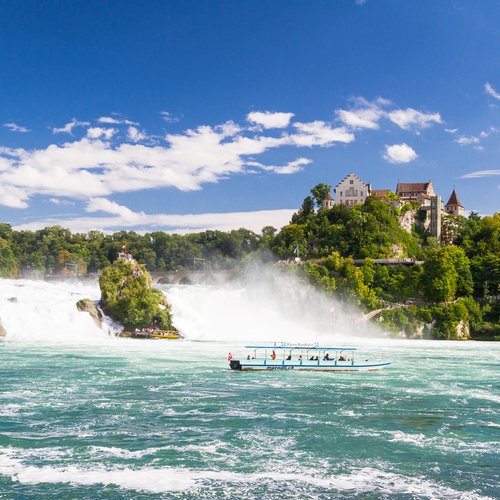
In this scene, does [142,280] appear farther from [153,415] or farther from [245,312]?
[153,415]

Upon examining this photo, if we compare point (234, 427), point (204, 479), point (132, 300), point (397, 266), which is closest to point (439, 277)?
point (397, 266)

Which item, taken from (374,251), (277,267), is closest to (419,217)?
(374,251)

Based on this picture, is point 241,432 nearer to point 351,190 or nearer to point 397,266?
point 397,266

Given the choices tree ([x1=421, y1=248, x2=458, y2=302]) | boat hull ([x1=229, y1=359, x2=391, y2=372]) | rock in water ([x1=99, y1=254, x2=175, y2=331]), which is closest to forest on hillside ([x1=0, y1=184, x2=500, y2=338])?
tree ([x1=421, y1=248, x2=458, y2=302])

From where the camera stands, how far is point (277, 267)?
83250 mm

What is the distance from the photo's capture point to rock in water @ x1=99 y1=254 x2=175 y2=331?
64.3 m

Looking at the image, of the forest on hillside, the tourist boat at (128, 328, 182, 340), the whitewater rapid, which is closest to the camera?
the whitewater rapid

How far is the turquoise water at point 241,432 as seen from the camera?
18922 mm

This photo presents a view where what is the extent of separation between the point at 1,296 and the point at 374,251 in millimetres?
49418

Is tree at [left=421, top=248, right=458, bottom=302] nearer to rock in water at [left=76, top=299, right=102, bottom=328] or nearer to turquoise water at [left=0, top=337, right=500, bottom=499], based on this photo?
turquoise water at [left=0, top=337, right=500, bottom=499]

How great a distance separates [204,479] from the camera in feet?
63.4

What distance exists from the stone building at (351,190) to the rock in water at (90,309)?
179ft

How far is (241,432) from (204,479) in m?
5.47

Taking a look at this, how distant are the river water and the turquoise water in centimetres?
7
